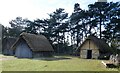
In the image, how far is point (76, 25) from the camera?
171ft

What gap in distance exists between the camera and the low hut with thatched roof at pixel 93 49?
114ft

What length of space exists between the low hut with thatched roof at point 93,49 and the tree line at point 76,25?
18.3ft

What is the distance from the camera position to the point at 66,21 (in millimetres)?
54500

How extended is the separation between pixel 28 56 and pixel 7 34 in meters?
27.4

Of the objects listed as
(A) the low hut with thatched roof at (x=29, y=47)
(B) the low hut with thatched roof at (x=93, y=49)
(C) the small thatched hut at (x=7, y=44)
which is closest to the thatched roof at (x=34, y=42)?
(A) the low hut with thatched roof at (x=29, y=47)

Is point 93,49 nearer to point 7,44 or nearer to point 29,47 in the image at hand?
point 29,47

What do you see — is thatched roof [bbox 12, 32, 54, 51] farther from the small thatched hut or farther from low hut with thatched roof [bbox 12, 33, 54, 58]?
the small thatched hut

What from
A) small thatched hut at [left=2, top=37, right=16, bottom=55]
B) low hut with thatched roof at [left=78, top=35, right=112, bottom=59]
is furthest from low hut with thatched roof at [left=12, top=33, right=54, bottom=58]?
small thatched hut at [left=2, top=37, right=16, bottom=55]

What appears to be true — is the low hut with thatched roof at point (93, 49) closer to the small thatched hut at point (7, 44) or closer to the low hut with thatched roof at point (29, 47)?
the low hut with thatched roof at point (29, 47)

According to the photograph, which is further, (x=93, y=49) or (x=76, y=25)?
(x=76, y=25)

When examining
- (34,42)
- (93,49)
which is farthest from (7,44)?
(93,49)

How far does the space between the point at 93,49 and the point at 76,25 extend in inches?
677

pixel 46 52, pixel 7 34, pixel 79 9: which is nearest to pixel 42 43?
pixel 46 52

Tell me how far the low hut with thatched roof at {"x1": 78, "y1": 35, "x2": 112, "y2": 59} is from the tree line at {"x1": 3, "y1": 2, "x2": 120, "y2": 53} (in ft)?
18.3
